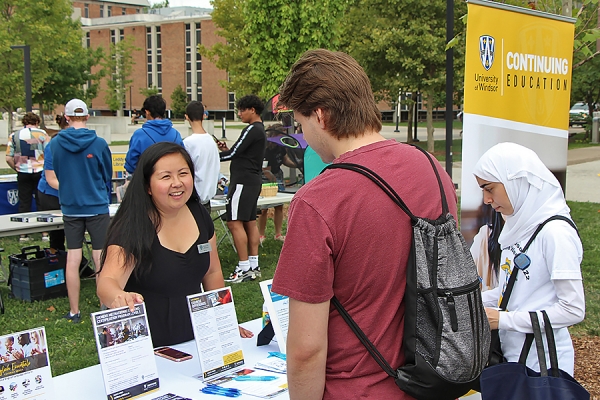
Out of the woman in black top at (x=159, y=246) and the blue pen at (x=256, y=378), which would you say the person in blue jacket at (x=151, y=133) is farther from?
the blue pen at (x=256, y=378)

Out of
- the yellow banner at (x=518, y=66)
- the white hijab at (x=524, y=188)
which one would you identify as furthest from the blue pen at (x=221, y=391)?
the yellow banner at (x=518, y=66)

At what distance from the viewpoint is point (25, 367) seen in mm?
2045

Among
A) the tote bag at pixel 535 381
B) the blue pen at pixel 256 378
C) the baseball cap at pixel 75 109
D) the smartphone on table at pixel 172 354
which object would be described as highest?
the baseball cap at pixel 75 109

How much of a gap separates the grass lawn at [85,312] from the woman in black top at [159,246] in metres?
2.15

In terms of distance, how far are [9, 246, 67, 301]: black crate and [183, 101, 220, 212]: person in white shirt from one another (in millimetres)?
1671

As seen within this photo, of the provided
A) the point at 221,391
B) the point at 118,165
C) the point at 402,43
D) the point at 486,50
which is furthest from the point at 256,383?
the point at 402,43

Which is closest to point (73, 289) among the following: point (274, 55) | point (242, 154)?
point (242, 154)

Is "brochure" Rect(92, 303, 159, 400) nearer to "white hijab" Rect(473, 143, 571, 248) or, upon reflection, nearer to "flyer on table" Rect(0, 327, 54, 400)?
"flyer on table" Rect(0, 327, 54, 400)

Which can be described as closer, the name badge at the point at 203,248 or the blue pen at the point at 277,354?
the blue pen at the point at 277,354

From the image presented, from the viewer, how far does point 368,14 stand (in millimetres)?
21625

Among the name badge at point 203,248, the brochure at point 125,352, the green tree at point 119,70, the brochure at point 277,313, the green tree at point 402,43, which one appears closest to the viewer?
the brochure at point 125,352

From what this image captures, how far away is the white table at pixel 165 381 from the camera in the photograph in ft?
7.71

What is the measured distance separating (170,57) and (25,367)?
232 feet

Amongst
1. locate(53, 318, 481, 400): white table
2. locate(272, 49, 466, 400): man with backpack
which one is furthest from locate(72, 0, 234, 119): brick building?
locate(272, 49, 466, 400): man with backpack
